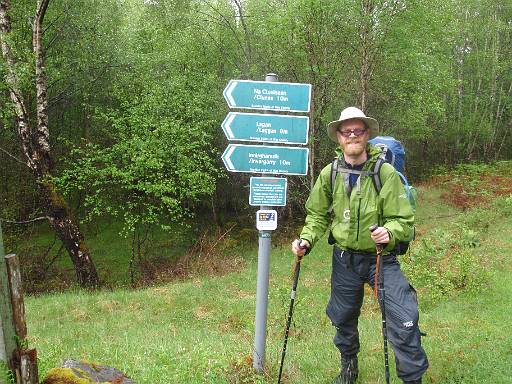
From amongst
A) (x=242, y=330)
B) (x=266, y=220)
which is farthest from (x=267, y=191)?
(x=242, y=330)

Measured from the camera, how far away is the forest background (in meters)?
13.1

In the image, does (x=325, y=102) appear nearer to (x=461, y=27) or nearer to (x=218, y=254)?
(x=218, y=254)

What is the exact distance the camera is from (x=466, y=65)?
29.7m

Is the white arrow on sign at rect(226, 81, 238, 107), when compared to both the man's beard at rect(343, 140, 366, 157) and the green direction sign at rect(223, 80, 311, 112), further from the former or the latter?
the man's beard at rect(343, 140, 366, 157)

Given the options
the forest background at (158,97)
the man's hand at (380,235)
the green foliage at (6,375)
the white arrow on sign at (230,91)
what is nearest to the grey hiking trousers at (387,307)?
the man's hand at (380,235)

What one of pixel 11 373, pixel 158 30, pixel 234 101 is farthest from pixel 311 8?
pixel 11 373

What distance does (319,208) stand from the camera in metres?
3.96

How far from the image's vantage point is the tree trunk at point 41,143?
11.1m

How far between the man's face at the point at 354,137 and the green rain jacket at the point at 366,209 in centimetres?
11

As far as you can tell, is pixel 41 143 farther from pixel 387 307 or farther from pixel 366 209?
pixel 387 307

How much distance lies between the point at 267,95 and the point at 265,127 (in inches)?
10.5

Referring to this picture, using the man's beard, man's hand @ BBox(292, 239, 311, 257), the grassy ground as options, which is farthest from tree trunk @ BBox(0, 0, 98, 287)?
the man's beard

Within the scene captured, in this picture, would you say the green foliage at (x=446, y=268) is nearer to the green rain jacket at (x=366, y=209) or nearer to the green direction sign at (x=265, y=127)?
the green rain jacket at (x=366, y=209)

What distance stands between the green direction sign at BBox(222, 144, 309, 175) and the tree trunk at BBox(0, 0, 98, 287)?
913 cm
